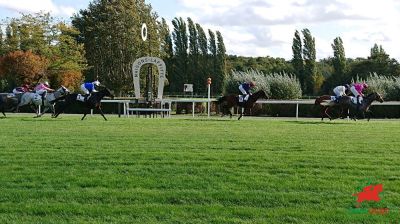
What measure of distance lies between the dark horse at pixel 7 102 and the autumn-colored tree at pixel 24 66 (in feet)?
38.3

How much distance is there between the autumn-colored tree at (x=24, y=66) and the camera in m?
38.6

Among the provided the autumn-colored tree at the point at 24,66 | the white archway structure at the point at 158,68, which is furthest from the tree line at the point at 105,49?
the white archway structure at the point at 158,68

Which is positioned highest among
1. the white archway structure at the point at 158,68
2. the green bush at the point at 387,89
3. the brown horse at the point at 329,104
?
the white archway structure at the point at 158,68

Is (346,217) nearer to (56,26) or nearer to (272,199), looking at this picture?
(272,199)

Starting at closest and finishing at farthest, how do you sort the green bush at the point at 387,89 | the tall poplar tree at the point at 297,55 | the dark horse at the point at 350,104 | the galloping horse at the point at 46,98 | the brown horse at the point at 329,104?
the dark horse at the point at 350,104
the brown horse at the point at 329,104
the galloping horse at the point at 46,98
the green bush at the point at 387,89
the tall poplar tree at the point at 297,55

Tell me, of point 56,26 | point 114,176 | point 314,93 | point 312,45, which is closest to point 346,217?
point 114,176

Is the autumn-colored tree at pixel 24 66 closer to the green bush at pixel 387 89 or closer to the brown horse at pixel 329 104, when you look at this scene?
the green bush at pixel 387 89

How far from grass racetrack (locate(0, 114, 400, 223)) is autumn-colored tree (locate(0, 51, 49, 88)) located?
27731 millimetres

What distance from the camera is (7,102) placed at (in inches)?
1025

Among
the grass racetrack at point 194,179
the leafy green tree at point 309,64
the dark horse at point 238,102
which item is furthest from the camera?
the leafy green tree at point 309,64

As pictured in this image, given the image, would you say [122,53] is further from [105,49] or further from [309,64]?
[309,64]

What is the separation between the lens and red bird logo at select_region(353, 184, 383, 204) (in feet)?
23.1

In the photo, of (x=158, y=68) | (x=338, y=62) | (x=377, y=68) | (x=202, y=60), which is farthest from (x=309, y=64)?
(x=158, y=68)

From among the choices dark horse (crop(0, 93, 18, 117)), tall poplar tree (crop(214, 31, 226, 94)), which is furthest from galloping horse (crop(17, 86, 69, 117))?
tall poplar tree (crop(214, 31, 226, 94))
